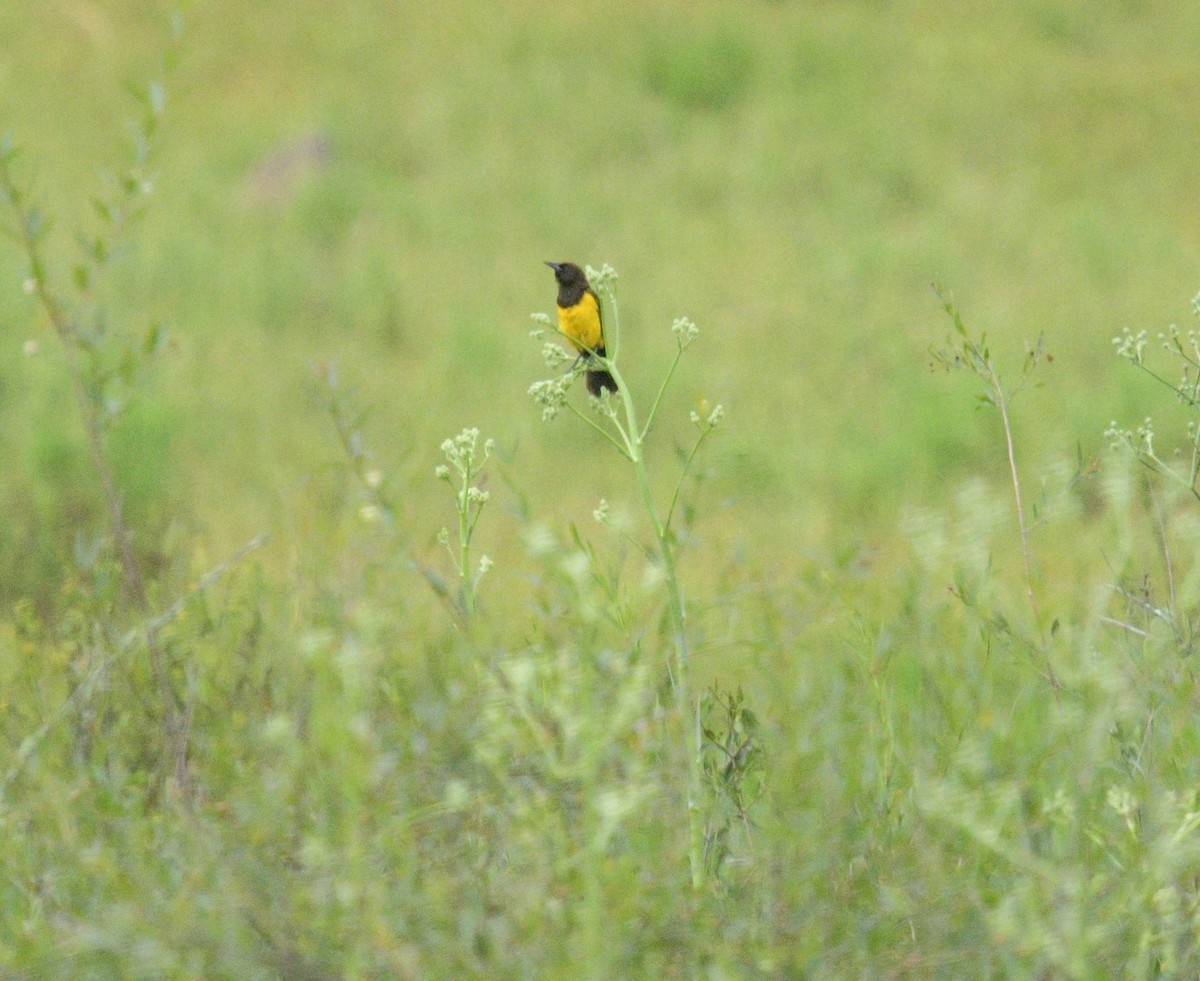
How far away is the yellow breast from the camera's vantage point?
3271mm

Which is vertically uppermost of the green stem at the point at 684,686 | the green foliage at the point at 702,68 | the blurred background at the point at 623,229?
the green stem at the point at 684,686

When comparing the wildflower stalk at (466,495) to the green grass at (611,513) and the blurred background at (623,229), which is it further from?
the blurred background at (623,229)

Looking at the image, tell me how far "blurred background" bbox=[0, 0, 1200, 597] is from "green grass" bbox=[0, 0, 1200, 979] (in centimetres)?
6

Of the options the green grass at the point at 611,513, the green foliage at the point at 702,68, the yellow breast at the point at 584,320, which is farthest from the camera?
the green foliage at the point at 702,68

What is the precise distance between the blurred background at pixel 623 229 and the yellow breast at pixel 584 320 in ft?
9.04

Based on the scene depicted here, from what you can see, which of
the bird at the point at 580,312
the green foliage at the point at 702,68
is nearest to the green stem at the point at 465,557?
the bird at the point at 580,312

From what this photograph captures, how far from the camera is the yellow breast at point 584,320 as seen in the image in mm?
3271

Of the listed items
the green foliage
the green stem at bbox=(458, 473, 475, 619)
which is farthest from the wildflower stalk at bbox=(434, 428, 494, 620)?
the green foliage

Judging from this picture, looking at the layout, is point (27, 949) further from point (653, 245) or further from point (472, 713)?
point (653, 245)

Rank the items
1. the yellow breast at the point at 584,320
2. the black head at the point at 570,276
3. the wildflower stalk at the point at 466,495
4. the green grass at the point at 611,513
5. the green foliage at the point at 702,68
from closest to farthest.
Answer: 1. the green grass at the point at 611,513
2. the wildflower stalk at the point at 466,495
3. the yellow breast at the point at 584,320
4. the black head at the point at 570,276
5. the green foliage at the point at 702,68

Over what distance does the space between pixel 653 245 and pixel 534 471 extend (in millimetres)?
4500

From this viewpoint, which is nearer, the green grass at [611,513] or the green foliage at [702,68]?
the green grass at [611,513]

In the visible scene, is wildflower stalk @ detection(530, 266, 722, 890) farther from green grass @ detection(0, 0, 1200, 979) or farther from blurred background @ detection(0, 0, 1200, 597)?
blurred background @ detection(0, 0, 1200, 597)

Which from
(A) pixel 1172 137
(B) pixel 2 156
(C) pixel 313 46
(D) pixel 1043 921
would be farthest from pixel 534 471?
(C) pixel 313 46
